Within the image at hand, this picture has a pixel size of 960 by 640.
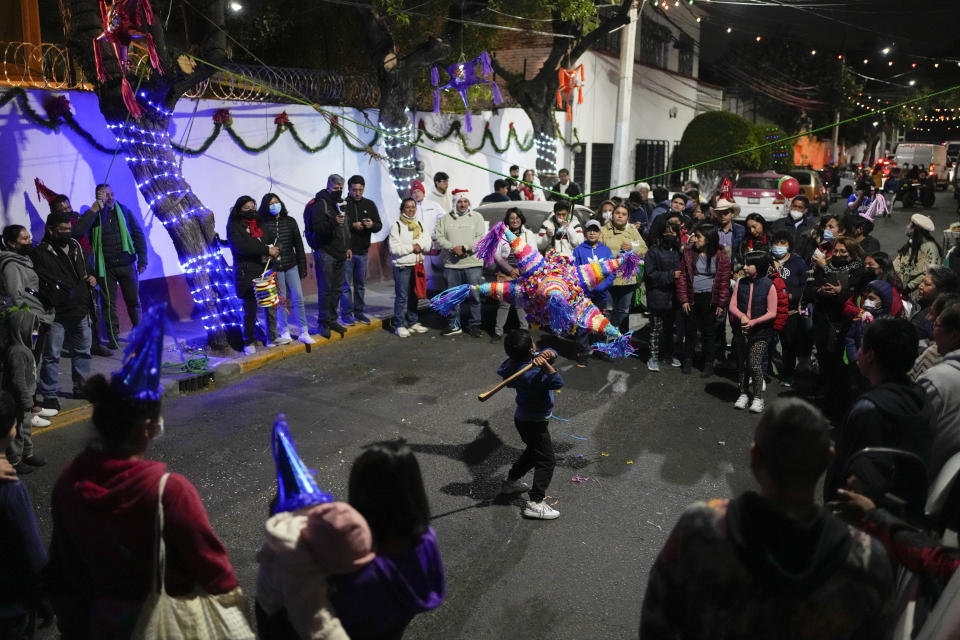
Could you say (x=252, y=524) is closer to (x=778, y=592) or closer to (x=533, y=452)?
(x=533, y=452)

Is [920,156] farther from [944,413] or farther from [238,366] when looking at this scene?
[944,413]

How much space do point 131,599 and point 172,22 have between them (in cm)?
1660

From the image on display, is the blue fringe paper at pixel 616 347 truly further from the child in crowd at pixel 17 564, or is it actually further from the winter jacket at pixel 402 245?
the child in crowd at pixel 17 564

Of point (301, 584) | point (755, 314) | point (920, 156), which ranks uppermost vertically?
point (920, 156)

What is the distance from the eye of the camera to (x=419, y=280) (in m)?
11.0

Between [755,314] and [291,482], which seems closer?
[291,482]

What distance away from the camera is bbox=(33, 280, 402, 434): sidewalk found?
7449mm

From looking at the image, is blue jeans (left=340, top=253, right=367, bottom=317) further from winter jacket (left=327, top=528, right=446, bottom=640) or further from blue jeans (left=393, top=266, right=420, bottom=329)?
winter jacket (left=327, top=528, right=446, bottom=640)

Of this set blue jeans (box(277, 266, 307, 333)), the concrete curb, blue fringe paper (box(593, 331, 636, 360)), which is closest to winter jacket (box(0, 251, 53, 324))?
the concrete curb

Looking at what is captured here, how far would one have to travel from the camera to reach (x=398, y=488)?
8.27 feet

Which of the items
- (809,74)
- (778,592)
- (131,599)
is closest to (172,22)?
(131,599)

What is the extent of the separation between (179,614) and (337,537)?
641mm

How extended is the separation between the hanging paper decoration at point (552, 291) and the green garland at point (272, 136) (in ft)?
9.28

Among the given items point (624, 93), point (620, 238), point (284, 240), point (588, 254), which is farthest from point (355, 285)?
point (624, 93)
